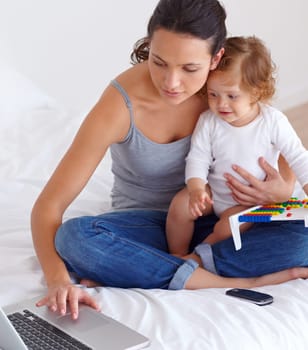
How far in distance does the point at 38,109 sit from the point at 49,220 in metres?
1.17

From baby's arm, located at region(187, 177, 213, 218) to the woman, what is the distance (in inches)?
4.0

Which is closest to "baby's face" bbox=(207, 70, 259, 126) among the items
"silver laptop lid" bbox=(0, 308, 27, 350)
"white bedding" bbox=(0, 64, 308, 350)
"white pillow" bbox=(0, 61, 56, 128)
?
"white bedding" bbox=(0, 64, 308, 350)

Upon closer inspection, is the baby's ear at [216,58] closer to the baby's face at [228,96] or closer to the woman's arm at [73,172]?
the baby's face at [228,96]

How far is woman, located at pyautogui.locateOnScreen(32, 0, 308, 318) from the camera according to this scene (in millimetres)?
1718

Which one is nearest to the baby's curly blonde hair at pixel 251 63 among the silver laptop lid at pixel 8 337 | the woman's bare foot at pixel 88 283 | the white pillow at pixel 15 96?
the woman's bare foot at pixel 88 283

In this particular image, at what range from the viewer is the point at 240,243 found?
6.09 feet

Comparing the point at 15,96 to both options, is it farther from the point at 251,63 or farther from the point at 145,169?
the point at 251,63

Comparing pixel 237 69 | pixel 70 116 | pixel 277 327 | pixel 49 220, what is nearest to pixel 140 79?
pixel 237 69

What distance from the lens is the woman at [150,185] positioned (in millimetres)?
1718

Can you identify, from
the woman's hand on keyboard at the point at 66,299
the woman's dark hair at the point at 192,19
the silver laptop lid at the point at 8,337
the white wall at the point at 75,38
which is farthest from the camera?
the white wall at the point at 75,38

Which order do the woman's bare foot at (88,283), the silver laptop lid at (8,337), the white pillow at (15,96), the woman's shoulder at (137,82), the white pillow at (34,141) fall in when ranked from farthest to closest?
the white pillow at (15,96), the white pillow at (34,141), the woman's shoulder at (137,82), the woman's bare foot at (88,283), the silver laptop lid at (8,337)

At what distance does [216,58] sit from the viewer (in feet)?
5.98

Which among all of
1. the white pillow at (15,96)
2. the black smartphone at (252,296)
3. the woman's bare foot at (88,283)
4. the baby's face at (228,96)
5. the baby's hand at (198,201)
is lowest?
the woman's bare foot at (88,283)

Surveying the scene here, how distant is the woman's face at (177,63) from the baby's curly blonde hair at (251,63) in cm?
9
